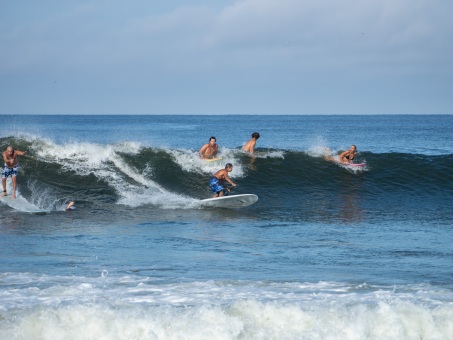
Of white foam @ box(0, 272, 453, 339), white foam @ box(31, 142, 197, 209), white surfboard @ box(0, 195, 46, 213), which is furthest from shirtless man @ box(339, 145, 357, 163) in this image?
white foam @ box(0, 272, 453, 339)

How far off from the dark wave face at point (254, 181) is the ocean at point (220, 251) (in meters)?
0.07

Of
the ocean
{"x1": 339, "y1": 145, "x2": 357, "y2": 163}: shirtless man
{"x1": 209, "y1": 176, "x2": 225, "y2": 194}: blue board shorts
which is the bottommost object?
the ocean

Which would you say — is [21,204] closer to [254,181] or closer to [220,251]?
[220,251]

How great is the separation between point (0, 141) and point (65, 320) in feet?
58.3

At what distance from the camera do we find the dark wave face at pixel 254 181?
53.8 feet

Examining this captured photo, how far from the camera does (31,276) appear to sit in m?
8.42

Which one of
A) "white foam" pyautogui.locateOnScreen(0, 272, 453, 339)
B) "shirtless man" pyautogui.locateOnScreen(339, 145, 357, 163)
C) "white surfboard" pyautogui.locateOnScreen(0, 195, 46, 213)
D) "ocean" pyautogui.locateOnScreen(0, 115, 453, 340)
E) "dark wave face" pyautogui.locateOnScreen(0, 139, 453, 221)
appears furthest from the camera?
"shirtless man" pyautogui.locateOnScreen(339, 145, 357, 163)

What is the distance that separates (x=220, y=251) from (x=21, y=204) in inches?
273

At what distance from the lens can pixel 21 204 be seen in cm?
1541

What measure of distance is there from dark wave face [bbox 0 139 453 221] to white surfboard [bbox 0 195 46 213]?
1.64ft

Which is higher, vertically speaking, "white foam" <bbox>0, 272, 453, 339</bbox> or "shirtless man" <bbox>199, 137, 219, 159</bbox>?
"shirtless man" <bbox>199, 137, 219, 159</bbox>

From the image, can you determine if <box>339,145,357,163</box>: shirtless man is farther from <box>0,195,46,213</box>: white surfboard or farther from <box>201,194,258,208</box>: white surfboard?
<box>0,195,46,213</box>: white surfboard

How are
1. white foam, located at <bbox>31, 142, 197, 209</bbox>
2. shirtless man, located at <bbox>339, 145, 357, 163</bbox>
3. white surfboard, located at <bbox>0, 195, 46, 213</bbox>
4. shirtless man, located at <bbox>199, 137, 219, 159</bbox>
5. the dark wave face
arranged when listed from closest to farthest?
white surfboard, located at <bbox>0, 195, 46, 213</bbox>
the dark wave face
white foam, located at <bbox>31, 142, 197, 209</bbox>
shirtless man, located at <bbox>199, 137, 219, 159</bbox>
shirtless man, located at <bbox>339, 145, 357, 163</bbox>

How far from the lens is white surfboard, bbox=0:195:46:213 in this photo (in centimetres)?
1488
